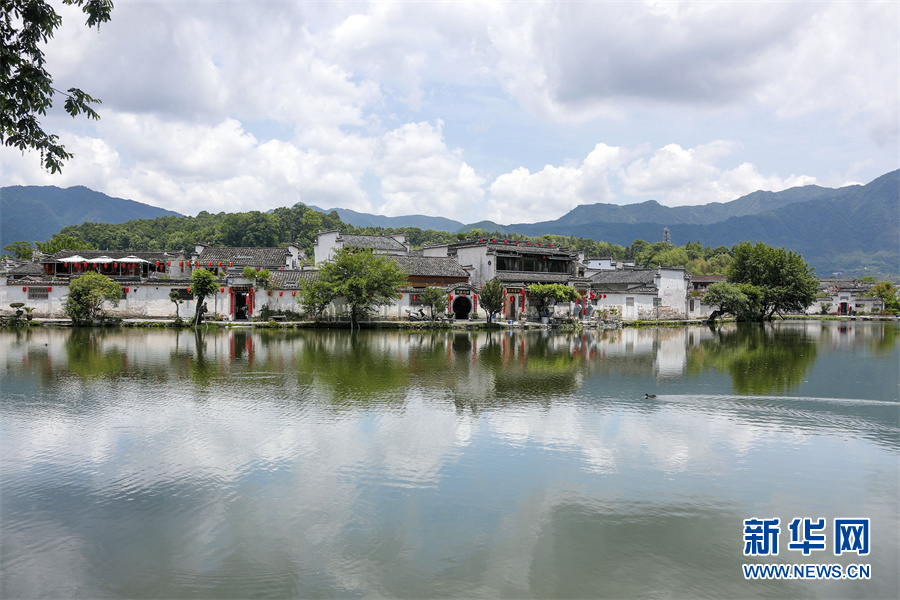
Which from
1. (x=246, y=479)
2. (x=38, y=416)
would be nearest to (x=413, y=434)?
(x=246, y=479)

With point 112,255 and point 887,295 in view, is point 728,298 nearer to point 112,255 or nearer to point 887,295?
point 887,295

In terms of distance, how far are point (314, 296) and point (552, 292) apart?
17.6 metres

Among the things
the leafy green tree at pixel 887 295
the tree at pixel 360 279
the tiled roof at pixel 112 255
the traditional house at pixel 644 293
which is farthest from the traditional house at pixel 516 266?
the leafy green tree at pixel 887 295

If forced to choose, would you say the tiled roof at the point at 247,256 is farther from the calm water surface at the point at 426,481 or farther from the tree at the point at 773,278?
the tree at the point at 773,278

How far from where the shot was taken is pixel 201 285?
3678cm

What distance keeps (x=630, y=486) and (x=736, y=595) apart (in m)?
2.77

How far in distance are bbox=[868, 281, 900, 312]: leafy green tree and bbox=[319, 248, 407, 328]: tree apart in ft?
209

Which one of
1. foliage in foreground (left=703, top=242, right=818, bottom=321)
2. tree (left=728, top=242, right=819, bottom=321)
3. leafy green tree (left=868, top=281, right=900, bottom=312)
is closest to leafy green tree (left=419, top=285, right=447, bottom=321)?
foliage in foreground (left=703, top=242, right=818, bottom=321)

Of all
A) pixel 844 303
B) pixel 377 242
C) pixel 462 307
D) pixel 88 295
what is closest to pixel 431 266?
pixel 462 307

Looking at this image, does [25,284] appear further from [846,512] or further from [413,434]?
[846,512]

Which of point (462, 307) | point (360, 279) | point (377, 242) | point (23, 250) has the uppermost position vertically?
point (23, 250)

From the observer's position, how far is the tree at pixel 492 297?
3981 centimetres

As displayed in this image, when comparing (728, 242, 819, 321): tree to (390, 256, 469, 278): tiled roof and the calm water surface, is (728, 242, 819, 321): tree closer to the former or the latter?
(390, 256, 469, 278): tiled roof

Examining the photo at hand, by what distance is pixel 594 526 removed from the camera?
25.5 ft
